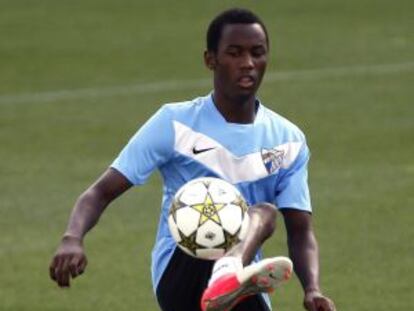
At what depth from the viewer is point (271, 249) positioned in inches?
590

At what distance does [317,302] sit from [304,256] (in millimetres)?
448

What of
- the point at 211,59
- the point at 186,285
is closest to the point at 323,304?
the point at 186,285

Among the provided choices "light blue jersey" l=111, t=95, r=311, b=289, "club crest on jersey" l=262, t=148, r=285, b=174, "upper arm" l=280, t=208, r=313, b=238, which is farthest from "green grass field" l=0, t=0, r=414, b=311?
"club crest on jersey" l=262, t=148, r=285, b=174

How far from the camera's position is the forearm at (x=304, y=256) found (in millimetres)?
9109

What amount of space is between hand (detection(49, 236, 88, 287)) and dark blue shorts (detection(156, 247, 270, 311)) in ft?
2.68

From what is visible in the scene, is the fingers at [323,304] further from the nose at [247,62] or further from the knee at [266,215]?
the nose at [247,62]

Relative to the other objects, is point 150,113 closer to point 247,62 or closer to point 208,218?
point 247,62

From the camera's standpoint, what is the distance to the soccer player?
8.93 m

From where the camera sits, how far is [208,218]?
8688mm

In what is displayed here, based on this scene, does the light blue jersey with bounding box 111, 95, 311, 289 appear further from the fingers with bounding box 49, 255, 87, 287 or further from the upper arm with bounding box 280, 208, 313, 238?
the fingers with bounding box 49, 255, 87, 287

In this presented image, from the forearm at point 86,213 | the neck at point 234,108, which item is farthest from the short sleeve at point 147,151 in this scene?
the neck at point 234,108

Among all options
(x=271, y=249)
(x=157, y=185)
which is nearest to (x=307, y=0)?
(x=157, y=185)

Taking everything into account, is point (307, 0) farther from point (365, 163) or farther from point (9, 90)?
point (365, 163)

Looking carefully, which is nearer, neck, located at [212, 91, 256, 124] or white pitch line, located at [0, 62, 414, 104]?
neck, located at [212, 91, 256, 124]
